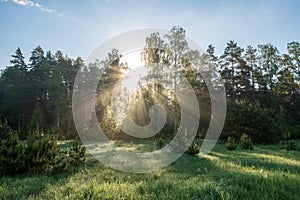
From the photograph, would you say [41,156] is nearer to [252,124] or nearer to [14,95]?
[252,124]

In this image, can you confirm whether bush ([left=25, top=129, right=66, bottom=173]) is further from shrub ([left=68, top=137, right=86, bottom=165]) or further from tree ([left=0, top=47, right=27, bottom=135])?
tree ([left=0, top=47, right=27, bottom=135])

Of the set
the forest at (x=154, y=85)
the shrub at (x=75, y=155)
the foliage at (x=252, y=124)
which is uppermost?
the forest at (x=154, y=85)

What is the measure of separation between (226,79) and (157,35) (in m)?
15.5

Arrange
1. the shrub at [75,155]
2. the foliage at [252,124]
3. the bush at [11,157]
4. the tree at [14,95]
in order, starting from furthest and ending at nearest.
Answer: the tree at [14,95] → the foliage at [252,124] → the shrub at [75,155] → the bush at [11,157]

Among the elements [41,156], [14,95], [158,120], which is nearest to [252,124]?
[158,120]

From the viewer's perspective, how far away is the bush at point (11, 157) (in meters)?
5.25

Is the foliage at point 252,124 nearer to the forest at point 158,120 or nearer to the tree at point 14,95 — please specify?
the forest at point 158,120

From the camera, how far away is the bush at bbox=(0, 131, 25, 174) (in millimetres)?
5250

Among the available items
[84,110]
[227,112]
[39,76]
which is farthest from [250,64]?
[39,76]

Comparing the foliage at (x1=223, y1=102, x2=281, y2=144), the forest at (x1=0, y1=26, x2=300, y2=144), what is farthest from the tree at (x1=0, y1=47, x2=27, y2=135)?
the foliage at (x1=223, y1=102, x2=281, y2=144)

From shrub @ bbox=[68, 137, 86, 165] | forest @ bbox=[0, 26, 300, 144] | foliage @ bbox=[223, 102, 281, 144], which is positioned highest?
forest @ bbox=[0, 26, 300, 144]

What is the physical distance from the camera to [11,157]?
5.29 metres

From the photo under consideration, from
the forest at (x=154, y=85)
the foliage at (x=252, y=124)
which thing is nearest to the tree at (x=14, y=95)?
the forest at (x=154, y=85)

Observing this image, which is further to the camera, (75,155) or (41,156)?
(75,155)
